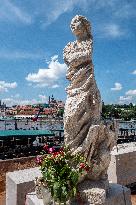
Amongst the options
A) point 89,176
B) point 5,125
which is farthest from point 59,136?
point 89,176

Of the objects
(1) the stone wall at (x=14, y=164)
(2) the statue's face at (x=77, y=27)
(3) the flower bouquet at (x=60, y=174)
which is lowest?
(1) the stone wall at (x=14, y=164)

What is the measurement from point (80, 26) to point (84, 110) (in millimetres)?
1734

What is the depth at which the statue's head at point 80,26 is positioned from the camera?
6512 millimetres

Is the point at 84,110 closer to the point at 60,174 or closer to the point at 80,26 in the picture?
the point at 60,174

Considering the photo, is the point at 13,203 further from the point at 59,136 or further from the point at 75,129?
the point at 59,136

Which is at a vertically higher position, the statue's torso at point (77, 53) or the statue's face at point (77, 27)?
the statue's face at point (77, 27)

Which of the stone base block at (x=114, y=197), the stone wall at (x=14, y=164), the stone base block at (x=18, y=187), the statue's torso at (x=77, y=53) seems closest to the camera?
the stone base block at (x=114, y=197)

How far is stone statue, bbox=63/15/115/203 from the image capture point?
610 cm

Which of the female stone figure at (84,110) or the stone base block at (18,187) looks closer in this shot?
the female stone figure at (84,110)

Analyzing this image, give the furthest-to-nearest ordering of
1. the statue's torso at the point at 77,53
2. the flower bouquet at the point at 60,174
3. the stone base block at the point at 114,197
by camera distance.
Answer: the statue's torso at the point at 77,53, the stone base block at the point at 114,197, the flower bouquet at the point at 60,174

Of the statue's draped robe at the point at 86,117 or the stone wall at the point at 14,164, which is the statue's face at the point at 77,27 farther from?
Result: the stone wall at the point at 14,164

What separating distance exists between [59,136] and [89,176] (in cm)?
1683

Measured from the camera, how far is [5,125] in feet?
81.9

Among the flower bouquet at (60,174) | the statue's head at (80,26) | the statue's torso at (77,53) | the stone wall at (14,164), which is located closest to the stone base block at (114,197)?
the flower bouquet at (60,174)
